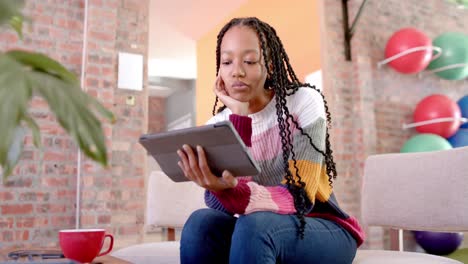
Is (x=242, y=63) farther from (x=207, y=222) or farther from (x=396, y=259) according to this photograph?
(x=396, y=259)

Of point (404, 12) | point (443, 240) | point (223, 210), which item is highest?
point (404, 12)

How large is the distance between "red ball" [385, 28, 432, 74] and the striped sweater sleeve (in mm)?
2398

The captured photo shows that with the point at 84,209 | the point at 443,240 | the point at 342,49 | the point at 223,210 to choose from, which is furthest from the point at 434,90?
the point at 223,210

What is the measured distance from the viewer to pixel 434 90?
390 cm

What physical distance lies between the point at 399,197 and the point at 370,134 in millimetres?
2057

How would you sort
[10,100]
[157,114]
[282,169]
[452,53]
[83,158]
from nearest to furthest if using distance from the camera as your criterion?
[10,100], [282,169], [83,158], [452,53], [157,114]

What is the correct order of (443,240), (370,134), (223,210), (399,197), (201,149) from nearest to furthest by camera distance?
(201,149) → (223,210) → (399,197) → (443,240) → (370,134)

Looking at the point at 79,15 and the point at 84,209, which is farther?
the point at 79,15

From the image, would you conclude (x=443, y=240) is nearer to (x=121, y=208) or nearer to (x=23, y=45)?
(x=121, y=208)

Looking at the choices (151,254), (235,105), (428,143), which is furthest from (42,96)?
(428,143)

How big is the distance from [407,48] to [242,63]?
2.48m

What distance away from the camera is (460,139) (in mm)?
3273

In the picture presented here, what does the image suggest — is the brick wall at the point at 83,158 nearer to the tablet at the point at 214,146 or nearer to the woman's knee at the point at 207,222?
the woman's knee at the point at 207,222

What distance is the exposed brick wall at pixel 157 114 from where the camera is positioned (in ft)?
27.9
